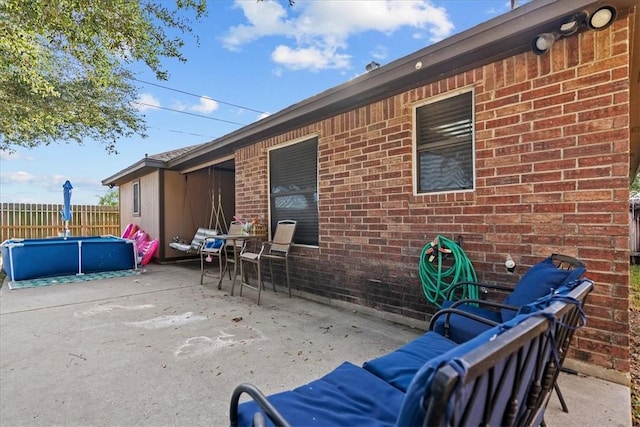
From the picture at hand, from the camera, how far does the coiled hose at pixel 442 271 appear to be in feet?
9.17

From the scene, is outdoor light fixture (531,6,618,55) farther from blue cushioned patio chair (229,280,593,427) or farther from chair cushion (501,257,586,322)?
blue cushioned patio chair (229,280,593,427)

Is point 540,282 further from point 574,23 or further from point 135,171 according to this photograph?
point 135,171

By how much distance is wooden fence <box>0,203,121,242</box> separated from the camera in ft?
34.7

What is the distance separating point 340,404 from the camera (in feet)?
4.25

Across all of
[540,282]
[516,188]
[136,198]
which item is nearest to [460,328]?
[540,282]

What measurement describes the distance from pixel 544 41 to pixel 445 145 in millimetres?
1076

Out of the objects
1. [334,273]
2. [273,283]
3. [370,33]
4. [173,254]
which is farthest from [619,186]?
[173,254]

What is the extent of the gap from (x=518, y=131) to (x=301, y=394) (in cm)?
253

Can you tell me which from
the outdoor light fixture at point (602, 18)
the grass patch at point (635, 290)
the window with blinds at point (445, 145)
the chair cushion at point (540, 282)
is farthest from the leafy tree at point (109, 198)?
the grass patch at point (635, 290)

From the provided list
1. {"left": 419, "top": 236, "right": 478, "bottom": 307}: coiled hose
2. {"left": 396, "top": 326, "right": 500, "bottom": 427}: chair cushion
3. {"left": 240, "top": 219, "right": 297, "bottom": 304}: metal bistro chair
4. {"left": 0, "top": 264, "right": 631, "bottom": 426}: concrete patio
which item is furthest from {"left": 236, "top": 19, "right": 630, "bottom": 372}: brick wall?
{"left": 396, "top": 326, "right": 500, "bottom": 427}: chair cushion

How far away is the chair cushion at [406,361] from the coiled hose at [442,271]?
97cm

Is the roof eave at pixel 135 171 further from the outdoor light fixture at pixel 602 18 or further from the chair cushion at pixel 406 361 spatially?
the outdoor light fixture at pixel 602 18

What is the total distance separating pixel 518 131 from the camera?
8.46ft

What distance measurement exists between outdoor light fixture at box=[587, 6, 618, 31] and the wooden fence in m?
13.9
